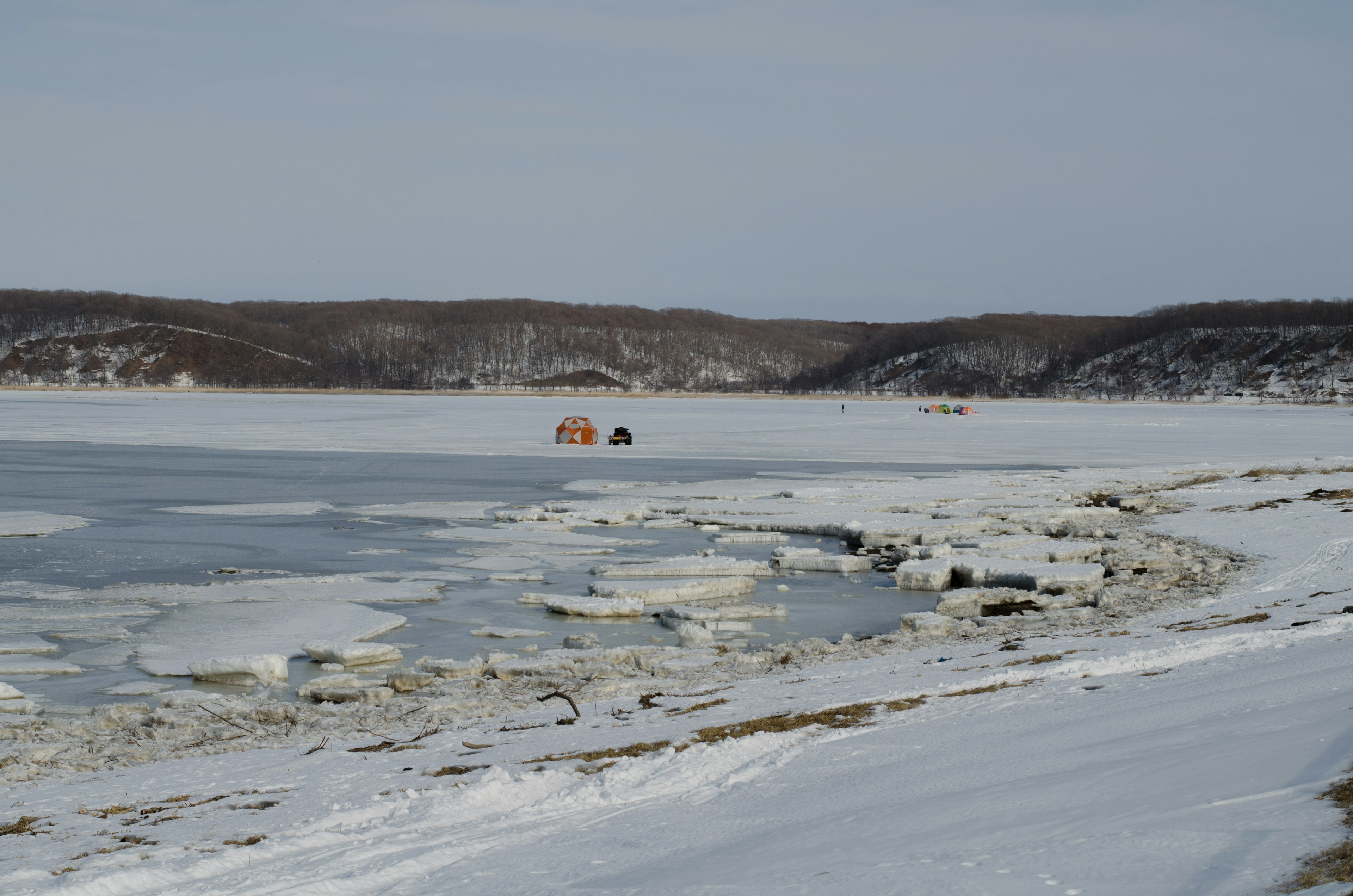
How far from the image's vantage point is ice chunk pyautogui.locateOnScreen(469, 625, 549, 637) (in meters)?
8.14

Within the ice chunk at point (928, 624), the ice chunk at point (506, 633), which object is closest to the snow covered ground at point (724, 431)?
the ice chunk at point (928, 624)

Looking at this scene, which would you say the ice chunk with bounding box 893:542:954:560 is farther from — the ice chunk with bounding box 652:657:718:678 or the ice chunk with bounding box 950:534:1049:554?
the ice chunk with bounding box 652:657:718:678

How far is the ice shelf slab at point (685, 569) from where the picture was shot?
10.6m

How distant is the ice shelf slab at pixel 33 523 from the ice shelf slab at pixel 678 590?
23.0 feet

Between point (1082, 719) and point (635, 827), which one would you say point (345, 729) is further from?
point (1082, 719)

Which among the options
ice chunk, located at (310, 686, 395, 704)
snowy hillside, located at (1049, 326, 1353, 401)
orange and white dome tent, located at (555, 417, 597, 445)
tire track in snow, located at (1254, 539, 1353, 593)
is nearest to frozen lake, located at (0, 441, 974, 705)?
ice chunk, located at (310, 686, 395, 704)

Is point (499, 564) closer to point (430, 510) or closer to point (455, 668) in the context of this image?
point (455, 668)

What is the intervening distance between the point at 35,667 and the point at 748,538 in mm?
8135

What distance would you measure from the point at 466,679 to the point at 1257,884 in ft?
16.2

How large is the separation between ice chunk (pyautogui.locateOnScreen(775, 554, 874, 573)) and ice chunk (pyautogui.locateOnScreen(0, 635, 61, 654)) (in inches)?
256

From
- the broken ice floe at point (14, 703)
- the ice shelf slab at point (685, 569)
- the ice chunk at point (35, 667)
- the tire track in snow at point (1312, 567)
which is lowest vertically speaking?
the ice chunk at point (35, 667)

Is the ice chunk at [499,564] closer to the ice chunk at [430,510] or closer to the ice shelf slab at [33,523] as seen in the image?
the ice chunk at [430,510]

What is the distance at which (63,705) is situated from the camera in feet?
20.5

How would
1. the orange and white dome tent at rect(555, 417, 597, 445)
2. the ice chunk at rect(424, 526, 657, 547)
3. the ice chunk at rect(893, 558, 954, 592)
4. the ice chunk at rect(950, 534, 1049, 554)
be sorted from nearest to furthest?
the ice chunk at rect(893, 558, 954, 592) < the ice chunk at rect(950, 534, 1049, 554) < the ice chunk at rect(424, 526, 657, 547) < the orange and white dome tent at rect(555, 417, 597, 445)
